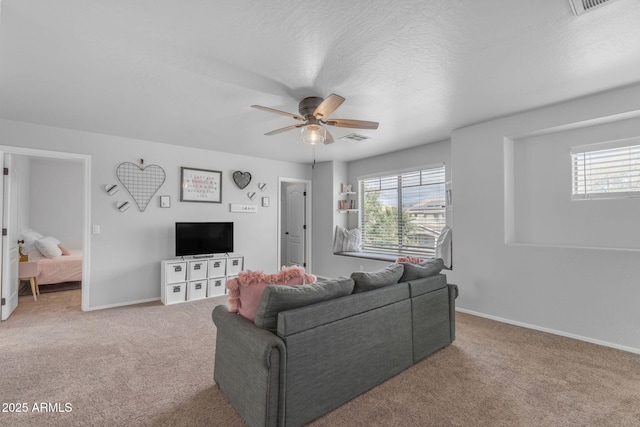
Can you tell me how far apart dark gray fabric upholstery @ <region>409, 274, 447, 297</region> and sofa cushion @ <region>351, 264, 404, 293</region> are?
0.18 metres

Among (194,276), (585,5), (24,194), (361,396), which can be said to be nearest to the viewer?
(585,5)

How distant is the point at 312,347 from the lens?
1.85 meters

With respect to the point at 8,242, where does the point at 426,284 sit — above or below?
below

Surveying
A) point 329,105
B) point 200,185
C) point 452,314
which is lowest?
point 452,314

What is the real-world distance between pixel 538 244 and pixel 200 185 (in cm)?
488

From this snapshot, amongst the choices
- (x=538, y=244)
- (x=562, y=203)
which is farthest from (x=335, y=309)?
(x=562, y=203)

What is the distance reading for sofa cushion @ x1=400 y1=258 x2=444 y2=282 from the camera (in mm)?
2754

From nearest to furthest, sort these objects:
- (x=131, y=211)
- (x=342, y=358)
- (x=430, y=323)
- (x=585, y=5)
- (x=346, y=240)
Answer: (x=585, y=5)
(x=342, y=358)
(x=430, y=323)
(x=131, y=211)
(x=346, y=240)

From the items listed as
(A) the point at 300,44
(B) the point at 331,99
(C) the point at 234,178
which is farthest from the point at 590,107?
(C) the point at 234,178

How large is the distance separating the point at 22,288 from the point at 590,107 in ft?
27.9

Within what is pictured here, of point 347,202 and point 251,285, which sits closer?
point 251,285

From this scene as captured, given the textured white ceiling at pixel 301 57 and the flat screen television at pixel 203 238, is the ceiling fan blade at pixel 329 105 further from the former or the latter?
the flat screen television at pixel 203 238

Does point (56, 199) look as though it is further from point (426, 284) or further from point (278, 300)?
point (426, 284)

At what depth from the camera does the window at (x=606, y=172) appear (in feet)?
9.93
